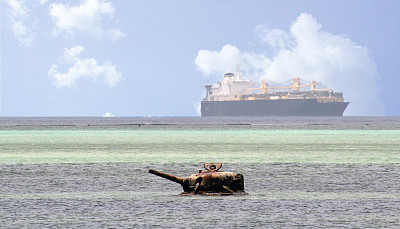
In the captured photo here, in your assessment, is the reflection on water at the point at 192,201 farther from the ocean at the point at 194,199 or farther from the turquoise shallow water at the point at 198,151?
the turquoise shallow water at the point at 198,151

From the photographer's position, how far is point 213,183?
45.2 ft

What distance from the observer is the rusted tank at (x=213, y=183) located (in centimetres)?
1370

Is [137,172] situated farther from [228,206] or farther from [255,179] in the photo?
[228,206]

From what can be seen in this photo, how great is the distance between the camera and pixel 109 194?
1434cm

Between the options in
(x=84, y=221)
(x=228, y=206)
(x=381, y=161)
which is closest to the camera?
(x=84, y=221)

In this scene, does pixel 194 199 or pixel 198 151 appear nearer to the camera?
pixel 194 199

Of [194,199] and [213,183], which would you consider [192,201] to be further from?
[213,183]

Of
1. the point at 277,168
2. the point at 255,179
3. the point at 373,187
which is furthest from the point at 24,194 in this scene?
the point at 277,168

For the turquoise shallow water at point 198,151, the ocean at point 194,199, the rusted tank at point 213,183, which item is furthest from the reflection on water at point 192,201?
the turquoise shallow water at point 198,151

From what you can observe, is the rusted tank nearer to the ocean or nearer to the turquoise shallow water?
the ocean

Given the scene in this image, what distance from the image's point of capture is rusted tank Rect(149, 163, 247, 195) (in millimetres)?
13695

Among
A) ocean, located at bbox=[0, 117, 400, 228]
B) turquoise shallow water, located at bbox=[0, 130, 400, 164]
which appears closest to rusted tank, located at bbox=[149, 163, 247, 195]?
ocean, located at bbox=[0, 117, 400, 228]

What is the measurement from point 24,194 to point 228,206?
4318mm

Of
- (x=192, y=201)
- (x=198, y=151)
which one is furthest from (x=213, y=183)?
(x=198, y=151)
